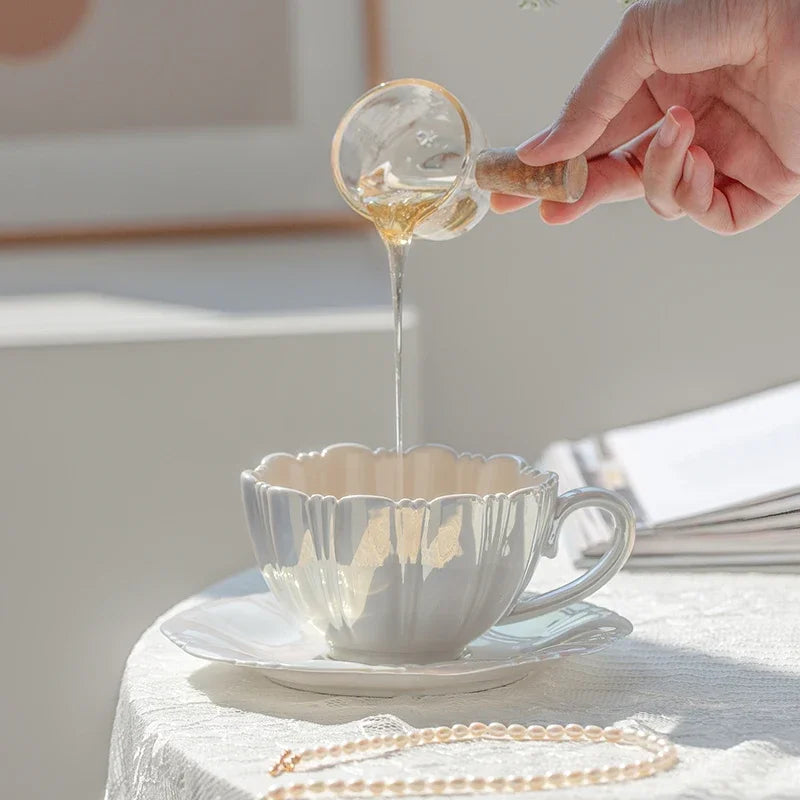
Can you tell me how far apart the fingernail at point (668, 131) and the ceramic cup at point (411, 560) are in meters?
0.37

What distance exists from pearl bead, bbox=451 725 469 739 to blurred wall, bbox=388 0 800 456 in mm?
1439

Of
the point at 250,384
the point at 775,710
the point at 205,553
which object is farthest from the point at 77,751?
the point at 775,710

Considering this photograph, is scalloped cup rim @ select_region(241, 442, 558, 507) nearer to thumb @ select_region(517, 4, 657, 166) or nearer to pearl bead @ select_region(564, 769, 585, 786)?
pearl bead @ select_region(564, 769, 585, 786)

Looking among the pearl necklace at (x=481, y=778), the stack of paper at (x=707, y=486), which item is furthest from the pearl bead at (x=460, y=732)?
the stack of paper at (x=707, y=486)

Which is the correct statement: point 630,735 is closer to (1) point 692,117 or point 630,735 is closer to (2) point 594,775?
(2) point 594,775

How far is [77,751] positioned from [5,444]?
392 millimetres

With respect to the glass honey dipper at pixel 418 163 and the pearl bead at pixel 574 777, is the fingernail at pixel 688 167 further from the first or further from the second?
the pearl bead at pixel 574 777

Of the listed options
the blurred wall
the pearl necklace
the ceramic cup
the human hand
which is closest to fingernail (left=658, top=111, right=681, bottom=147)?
the human hand

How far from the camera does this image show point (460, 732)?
60 cm

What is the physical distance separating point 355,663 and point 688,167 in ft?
1.79

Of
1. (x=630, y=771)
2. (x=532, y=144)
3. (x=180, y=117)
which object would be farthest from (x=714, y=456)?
(x=180, y=117)

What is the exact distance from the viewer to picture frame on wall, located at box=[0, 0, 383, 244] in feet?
6.45

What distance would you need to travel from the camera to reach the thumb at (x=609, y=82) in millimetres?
938

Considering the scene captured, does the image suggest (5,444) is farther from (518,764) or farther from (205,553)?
(518,764)
